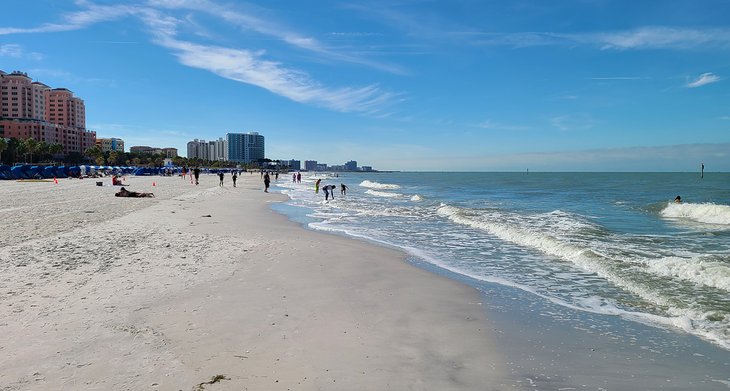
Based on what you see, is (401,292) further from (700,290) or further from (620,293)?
(700,290)

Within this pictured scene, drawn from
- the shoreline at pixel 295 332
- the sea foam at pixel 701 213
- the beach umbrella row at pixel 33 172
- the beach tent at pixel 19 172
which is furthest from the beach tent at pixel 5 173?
the sea foam at pixel 701 213

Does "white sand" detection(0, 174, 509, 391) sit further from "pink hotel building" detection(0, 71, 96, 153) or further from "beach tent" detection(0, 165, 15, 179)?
"pink hotel building" detection(0, 71, 96, 153)

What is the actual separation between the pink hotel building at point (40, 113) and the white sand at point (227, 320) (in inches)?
6642

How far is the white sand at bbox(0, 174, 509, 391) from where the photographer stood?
4336 millimetres

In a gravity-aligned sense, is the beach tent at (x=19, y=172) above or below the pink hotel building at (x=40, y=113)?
below

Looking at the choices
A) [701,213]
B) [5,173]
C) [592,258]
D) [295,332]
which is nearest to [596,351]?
[295,332]

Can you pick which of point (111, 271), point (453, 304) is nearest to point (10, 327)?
point (111, 271)

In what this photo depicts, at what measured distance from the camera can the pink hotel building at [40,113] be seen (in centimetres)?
14212

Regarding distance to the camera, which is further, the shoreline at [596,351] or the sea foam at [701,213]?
the sea foam at [701,213]

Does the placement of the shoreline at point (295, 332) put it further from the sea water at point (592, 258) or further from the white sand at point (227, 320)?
the sea water at point (592, 258)

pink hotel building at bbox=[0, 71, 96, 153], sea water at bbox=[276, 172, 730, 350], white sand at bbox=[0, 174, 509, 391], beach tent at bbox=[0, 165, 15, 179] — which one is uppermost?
pink hotel building at bbox=[0, 71, 96, 153]

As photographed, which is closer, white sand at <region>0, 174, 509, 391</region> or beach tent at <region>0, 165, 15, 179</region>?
white sand at <region>0, 174, 509, 391</region>

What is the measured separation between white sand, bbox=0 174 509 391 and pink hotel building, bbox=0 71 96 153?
16870cm

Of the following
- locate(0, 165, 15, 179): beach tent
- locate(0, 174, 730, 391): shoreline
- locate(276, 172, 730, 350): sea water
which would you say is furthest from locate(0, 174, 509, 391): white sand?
locate(0, 165, 15, 179): beach tent
